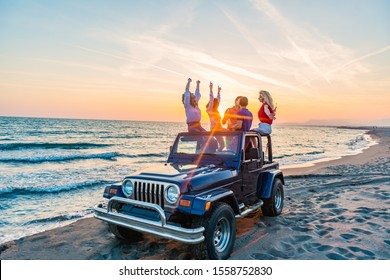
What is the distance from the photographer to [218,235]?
391 cm

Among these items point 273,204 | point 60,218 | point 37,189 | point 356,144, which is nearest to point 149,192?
point 273,204

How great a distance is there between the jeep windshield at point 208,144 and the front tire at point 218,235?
4.49ft

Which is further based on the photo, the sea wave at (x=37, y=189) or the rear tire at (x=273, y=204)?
the sea wave at (x=37, y=189)

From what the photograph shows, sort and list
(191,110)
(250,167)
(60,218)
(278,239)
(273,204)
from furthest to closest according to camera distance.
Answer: (191,110) → (60,218) → (273,204) → (250,167) → (278,239)

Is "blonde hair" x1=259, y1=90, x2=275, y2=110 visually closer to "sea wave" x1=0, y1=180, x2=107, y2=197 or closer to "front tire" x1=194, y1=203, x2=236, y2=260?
"front tire" x1=194, y1=203, x2=236, y2=260

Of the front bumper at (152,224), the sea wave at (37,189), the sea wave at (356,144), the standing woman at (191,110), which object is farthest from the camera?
the sea wave at (356,144)

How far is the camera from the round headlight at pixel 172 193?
3.70 m

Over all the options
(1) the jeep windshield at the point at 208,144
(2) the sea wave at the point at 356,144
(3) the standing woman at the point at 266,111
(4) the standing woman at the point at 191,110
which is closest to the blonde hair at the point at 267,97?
(3) the standing woman at the point at 266,111

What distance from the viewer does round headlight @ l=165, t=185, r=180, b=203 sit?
370 cm

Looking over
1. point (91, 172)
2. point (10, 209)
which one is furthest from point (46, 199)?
point (91, 172)

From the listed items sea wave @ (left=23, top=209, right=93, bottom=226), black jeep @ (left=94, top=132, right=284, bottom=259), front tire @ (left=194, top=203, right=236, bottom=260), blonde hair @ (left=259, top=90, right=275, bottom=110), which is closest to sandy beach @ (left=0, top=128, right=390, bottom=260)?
front tire @ (left=194, top=203, right=236, bottom=260)

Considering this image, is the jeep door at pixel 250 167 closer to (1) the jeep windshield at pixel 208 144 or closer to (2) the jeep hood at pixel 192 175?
(1) the jeep windshield at pixel 208 144

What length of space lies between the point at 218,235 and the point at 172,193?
95 cm

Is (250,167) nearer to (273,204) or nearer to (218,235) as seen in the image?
(273,204)
